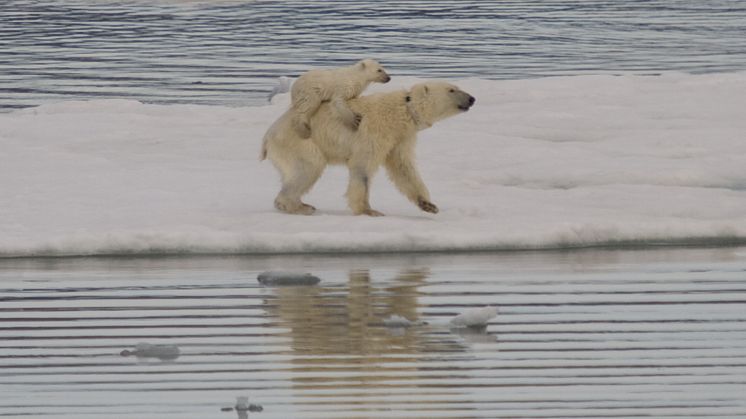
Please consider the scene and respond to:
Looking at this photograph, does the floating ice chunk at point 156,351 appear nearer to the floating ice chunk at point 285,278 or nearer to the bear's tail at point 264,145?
the floating ice chunk at point 285,278

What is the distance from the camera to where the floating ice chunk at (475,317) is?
8.43 metres

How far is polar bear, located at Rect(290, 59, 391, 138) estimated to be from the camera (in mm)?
11578

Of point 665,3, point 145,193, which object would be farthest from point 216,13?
point 145,193

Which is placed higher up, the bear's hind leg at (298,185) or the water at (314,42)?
the bear's hind leg at (298,185)

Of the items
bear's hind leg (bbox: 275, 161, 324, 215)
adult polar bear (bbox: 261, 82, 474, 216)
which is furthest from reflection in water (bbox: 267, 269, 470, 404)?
bear's hind leg (bbox: 275, 161, 324, 215)

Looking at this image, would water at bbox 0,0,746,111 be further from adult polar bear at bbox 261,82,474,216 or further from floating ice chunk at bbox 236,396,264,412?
floating ice chunk at bbox 236,396,264,412

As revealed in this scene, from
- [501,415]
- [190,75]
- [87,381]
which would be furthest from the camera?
[190,75]

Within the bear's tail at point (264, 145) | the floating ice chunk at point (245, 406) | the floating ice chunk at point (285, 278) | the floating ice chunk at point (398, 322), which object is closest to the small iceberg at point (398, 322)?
Answer: the floating ice chunk at point (398, 322)

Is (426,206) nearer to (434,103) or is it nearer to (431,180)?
(434,103)

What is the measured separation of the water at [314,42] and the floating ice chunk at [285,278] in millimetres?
10836

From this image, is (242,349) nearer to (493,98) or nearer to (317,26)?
(493,98)

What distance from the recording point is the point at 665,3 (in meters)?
40.0

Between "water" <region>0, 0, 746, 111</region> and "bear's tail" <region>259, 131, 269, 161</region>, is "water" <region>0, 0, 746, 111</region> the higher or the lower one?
the lower one

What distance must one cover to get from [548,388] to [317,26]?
92.9 ft
